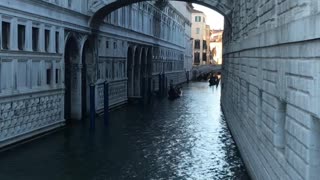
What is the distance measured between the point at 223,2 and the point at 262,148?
40.0 ft

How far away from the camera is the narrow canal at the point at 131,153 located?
12602 millimetres

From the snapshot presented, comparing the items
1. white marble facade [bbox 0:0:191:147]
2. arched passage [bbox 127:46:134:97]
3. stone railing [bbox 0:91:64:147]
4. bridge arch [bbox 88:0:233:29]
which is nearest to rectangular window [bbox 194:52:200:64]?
white marble facade [bbox 0:0:191:147]

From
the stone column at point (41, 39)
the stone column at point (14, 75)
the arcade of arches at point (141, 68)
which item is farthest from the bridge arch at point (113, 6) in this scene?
→ the stone column at point (14, 75)

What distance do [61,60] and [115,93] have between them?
9.53m

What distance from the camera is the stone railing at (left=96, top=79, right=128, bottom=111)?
85.2ft

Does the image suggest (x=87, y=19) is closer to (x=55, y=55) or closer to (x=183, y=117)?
(x=55, y=55)

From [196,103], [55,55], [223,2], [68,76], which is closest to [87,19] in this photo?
[68,76]

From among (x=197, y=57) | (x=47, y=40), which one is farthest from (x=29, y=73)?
(x=197, y=57)

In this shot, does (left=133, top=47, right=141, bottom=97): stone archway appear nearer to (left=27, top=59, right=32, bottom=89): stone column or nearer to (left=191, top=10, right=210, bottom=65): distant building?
(left=27, top=59, right=32, bottom=89): stone column

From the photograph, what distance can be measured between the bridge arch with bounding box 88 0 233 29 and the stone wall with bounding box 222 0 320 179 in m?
8.65

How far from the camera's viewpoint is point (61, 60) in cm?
1989

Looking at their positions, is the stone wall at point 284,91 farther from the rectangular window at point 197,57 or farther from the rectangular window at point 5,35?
the rectangular window at point 197,57

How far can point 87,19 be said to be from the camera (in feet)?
76.5

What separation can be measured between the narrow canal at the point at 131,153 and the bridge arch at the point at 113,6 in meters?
4.71
